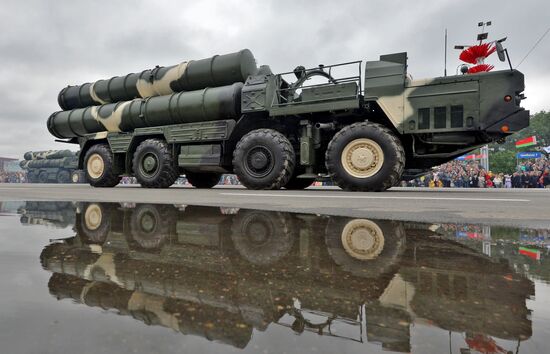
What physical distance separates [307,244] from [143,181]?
798 centimetres

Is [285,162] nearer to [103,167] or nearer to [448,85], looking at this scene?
[448,85]

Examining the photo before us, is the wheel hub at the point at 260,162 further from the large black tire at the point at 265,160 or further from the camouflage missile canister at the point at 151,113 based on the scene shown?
the camouflage missile canister at the point at 151,113

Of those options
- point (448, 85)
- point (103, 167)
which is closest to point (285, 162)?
point (448, 85)

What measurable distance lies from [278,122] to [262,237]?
6157 millimetres

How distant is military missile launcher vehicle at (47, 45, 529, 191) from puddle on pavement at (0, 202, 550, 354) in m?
4.53

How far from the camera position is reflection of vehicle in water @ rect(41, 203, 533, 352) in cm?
75

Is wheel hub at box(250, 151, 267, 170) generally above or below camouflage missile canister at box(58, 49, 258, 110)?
below

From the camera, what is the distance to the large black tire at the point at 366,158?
231 inches

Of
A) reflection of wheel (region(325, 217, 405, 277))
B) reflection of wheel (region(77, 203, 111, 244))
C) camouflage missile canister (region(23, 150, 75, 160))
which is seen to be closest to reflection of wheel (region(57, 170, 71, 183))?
camouflage missile canister (region(23, 150, 75, 160))

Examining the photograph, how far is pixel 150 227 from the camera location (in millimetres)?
2129

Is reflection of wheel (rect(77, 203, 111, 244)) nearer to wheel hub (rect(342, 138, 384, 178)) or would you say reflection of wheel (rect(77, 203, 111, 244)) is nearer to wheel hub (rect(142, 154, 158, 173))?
wheel hub (rect(342, 138, 384, 178))

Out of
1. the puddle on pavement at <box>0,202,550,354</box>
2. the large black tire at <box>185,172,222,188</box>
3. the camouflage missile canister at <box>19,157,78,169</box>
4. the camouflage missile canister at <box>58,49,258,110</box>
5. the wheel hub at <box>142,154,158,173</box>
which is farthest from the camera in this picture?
the camouflage missile canister at <box>19,157,78,169</box>

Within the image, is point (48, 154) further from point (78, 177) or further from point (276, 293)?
point (276, 293)

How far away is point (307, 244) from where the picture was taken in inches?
63.3
